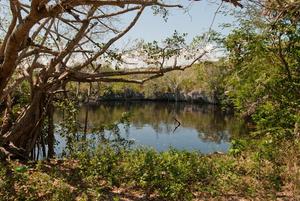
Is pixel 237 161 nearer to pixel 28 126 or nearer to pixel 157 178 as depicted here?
pixel 157 178

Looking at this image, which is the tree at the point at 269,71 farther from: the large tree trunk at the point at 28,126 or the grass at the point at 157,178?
the large tree trunk at the point at 28,126

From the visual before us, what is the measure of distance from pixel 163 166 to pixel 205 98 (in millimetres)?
71614

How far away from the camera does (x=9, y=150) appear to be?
10570 mm

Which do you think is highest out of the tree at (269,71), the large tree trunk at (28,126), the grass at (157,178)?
the tree at (269,71)

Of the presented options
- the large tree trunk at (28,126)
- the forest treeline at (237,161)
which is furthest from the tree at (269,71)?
the large tree trunk at (28,126)

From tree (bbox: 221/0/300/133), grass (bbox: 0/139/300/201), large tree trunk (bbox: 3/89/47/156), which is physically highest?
tree (bbox: 221/0/300/133)

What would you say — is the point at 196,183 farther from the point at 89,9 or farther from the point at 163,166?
the point at 89,9

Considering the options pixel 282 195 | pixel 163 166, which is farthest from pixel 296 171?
pixel 163 166

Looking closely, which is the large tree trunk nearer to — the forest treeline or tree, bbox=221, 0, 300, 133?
the forest treeline

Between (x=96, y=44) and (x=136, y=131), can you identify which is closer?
(x=96, y=44)

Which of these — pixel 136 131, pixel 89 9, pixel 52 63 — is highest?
pixel 89 9

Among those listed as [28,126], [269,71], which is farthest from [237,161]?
[28,126]

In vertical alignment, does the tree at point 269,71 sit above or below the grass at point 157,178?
above

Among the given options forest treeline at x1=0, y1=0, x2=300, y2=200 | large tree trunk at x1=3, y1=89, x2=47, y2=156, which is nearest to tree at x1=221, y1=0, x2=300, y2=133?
forest treeline at x1=0, y1=0, x2=300, y2=200
